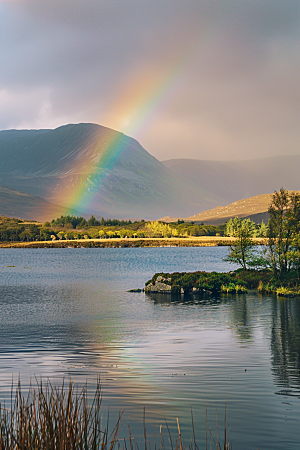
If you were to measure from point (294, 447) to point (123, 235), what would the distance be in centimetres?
19109

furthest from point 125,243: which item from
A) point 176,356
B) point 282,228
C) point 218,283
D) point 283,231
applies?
point 176,356

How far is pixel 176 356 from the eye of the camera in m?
15.4

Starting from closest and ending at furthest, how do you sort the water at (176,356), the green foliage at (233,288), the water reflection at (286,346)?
the water at (176,356), the water reflection at (286,346), the green foliage at (233,288)

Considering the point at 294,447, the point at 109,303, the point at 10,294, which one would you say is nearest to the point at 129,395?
the point at 294,447

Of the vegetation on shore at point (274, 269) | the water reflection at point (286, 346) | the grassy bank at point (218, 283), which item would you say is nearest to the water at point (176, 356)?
the water reflection at point (286, 346)

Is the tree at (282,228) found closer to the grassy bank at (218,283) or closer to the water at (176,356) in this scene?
the grassy bank at (218,283)

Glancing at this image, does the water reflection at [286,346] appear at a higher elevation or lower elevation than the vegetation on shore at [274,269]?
lower

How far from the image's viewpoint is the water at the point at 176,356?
9.58 metres

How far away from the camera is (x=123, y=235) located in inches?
7815

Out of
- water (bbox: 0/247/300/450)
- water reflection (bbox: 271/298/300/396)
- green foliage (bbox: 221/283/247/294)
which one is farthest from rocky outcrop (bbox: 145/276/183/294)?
water reflection (bbox: 271/298/300/396)

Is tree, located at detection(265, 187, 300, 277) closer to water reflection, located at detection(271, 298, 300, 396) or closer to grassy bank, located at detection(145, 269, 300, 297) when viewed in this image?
grassy bank, located at detection(145, 269, 300, 297)

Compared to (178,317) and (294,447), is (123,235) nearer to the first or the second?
(178,317)

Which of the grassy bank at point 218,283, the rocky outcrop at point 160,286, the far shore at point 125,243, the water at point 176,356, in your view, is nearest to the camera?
the water at point 176,356

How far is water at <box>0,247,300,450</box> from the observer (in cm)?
958
